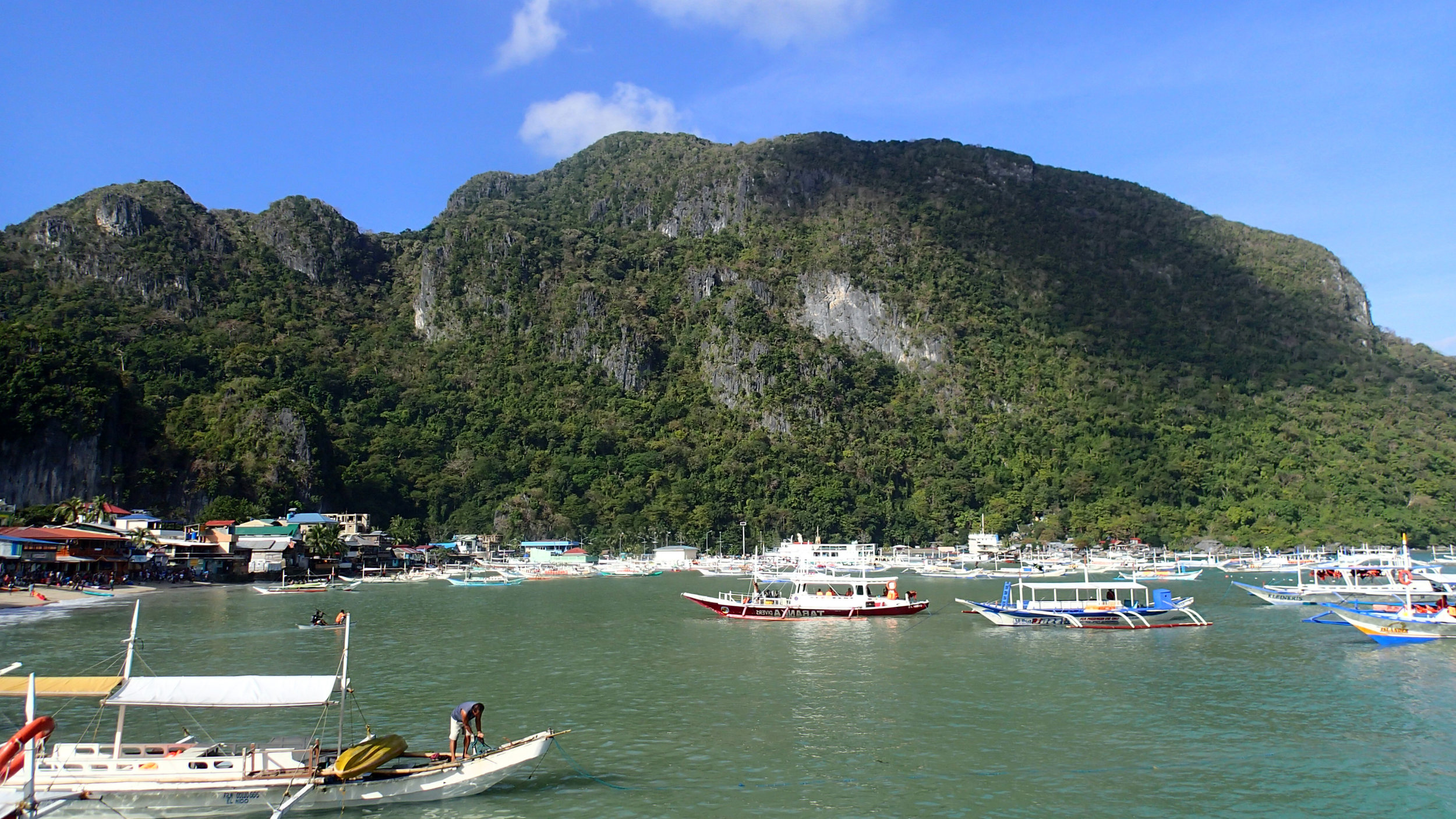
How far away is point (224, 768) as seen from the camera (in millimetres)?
16922

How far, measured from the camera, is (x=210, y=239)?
196m

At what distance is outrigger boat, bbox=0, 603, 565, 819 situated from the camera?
53.7ft

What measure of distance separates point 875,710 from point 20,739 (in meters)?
21.0

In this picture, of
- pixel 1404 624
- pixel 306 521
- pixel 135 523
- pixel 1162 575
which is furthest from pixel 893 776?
pixel 306 521

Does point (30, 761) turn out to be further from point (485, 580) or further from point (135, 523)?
point (135, 523)

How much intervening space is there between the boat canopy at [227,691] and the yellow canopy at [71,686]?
763 mm

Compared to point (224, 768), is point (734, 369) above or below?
above

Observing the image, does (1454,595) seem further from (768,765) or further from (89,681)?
(89,681)

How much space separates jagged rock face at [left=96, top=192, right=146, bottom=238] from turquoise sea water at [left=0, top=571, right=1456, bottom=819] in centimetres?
15722

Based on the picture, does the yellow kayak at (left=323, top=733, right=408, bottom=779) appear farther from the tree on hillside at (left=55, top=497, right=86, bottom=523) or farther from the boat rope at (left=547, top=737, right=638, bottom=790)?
the tree on hillside at (left=55, top=497, right=86, bottom=523)

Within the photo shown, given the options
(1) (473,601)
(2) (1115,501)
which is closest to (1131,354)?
(2) (1115,501)

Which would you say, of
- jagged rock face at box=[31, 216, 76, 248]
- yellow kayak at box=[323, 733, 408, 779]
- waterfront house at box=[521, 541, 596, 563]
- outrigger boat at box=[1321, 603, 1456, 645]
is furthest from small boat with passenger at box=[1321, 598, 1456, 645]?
jagged rock face at box=[31, 216, 76, 248]

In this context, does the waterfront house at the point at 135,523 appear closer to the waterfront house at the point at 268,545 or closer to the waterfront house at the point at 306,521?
the waterfront house at the point at 268,545

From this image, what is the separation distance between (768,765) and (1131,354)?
632 ft
